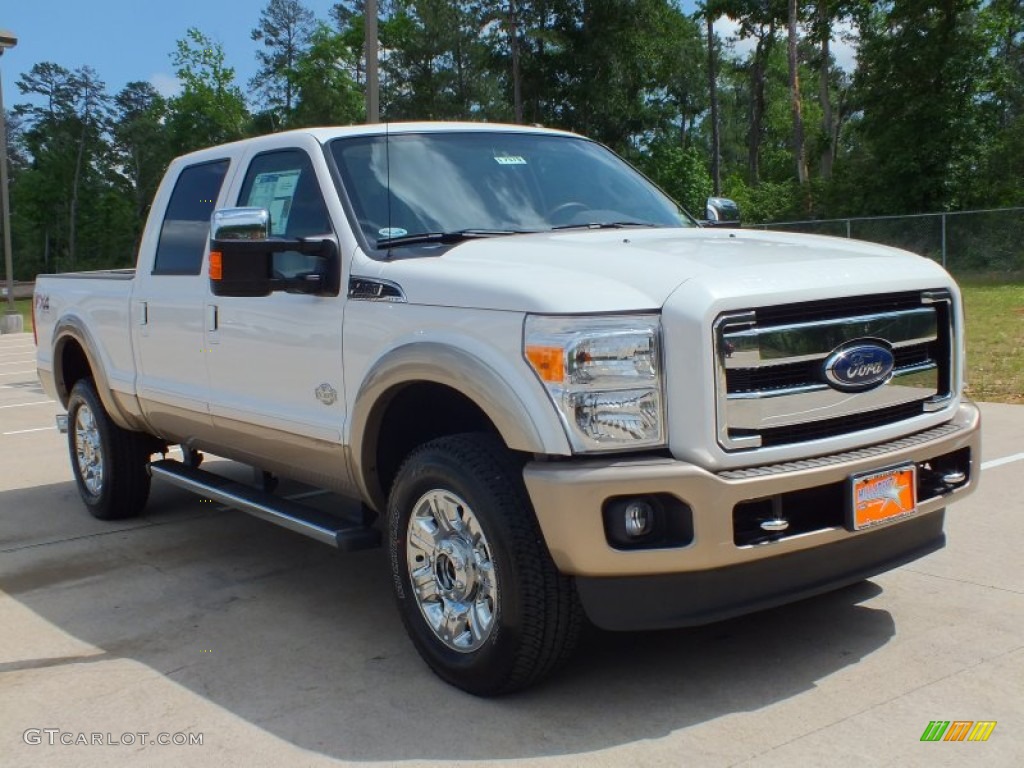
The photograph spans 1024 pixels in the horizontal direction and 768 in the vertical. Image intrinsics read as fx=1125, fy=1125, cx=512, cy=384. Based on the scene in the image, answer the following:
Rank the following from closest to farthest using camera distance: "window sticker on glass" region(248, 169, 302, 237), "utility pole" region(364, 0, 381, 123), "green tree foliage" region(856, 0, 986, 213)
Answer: "window sticker on glass" region(248, 169, 302, 237), "utility pole" region(364, 0, 381, 123), "green tree foliage" region(856, 0, 986, 213)

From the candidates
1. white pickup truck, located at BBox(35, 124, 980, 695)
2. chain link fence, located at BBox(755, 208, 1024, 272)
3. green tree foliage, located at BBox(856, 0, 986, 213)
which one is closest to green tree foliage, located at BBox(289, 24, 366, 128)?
green tree foliage, located at BBox(856, 0, 986, 213)

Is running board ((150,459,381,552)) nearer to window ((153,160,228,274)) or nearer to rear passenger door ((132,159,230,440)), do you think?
rear passenger door ((132,159,230,440))

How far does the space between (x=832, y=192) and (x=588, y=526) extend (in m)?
36.0

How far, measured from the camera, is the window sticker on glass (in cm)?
502

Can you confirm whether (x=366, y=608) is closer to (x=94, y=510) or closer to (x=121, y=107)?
(x=94, y=510)

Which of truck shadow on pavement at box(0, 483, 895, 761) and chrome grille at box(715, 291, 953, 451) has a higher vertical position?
chrome grille at box(715, 291, 953, 451)

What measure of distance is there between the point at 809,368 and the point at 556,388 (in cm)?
86

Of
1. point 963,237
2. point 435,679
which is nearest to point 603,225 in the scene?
point 435,679

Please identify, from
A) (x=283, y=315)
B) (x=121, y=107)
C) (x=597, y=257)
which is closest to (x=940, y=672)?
(x=597, y=257)

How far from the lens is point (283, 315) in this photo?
4.76m

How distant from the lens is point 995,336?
15359 mm

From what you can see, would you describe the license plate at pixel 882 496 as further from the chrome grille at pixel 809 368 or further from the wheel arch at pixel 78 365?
the wheel arch at pixel 78 365

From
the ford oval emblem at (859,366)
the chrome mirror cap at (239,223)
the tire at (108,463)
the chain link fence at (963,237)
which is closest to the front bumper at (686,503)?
the ford oval emblem at (859,366)

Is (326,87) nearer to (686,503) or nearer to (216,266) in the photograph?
(216,266)
